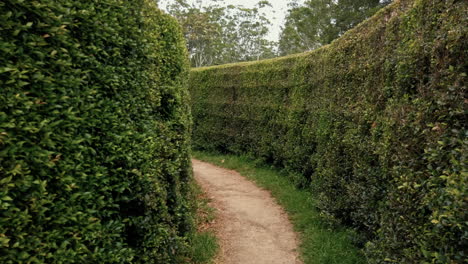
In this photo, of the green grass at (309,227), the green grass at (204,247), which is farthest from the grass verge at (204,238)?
the green grass at (309,227)

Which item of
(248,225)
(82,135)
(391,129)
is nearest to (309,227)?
(248,225)

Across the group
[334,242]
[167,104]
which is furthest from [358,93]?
[167,104]

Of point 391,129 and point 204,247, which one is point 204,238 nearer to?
point 204,247

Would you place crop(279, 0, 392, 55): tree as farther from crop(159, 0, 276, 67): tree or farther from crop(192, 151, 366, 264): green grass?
crop(192, 151, 366, 264): green grass

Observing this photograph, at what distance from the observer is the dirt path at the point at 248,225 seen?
571 centimetres

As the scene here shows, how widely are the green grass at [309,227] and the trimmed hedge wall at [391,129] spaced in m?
0.31

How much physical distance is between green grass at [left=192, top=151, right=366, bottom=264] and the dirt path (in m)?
0.21

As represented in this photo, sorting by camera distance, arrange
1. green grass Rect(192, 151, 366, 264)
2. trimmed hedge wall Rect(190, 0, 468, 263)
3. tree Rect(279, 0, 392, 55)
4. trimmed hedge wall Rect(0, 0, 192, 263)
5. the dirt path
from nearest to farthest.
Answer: trimmed hedge wall Rect(0, 0, 192, 263)
trimmed hedge wall Rect(190, 0, 468, 263)
green grass Rect(192, 151, 366, 264)
the dirt path
tree Rect(279, 0, 392, 55)

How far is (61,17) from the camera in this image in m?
2.71

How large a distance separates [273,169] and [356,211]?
5279 millimetres

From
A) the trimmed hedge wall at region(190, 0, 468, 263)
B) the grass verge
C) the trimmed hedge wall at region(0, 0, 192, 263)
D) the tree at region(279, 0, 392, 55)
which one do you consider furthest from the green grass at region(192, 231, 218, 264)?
the tree at region(279, 0, 392, 55)

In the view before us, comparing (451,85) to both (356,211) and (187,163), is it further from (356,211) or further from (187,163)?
(187,163)

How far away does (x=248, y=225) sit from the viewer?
702 cm

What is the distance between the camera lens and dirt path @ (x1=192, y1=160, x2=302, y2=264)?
5707mm
